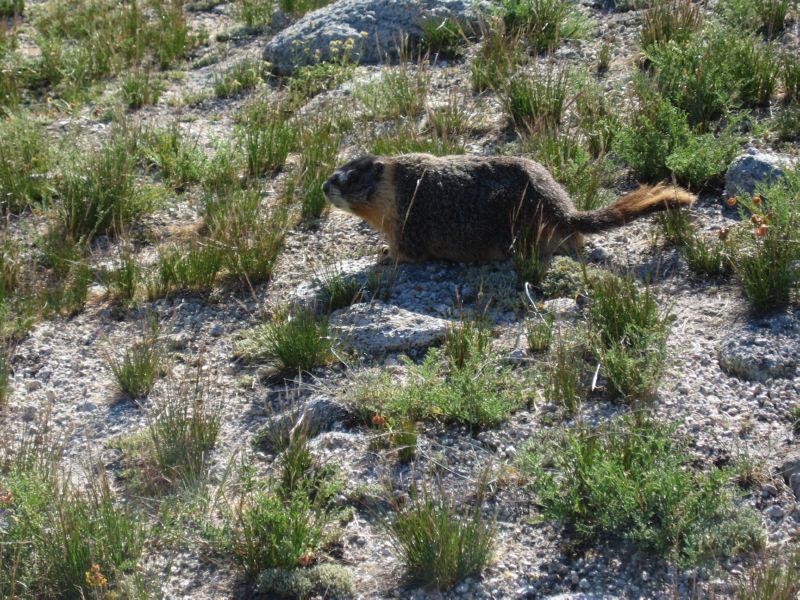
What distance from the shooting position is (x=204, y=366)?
6.50m

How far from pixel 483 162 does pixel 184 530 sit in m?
3.72

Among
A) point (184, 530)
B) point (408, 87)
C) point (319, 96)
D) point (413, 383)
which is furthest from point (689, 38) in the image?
point (184, 530)

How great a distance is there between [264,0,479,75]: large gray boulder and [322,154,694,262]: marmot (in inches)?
140

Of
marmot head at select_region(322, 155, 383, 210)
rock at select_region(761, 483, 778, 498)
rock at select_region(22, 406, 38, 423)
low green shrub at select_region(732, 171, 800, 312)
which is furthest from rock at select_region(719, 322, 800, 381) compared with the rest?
rock at select_region(22, 406, 38, 423)

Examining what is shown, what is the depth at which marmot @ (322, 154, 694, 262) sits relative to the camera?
6.79 m

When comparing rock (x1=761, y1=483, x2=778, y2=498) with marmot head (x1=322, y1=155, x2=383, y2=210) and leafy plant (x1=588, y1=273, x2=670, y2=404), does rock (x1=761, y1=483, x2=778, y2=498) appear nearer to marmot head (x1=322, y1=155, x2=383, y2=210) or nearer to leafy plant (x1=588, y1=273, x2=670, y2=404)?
leafy plant (x1=588, y1=273, x2=670, y2=404)

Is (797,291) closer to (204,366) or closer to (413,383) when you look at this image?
(413,383)

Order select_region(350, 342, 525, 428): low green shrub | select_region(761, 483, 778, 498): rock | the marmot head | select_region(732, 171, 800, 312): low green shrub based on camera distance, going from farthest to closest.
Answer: the marmot head
select_region(732, 171, 800, 312): low green shrub
select_region(350, 342, 525, 428): low green shrub
select_region(761, 483, 778, 498): rock

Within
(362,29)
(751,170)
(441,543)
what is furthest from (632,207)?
(362,29)

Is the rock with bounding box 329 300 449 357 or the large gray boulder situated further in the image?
the large gray boulder

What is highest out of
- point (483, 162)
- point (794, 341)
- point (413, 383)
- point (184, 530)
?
point (483, 162)

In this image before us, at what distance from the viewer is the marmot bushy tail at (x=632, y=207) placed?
6691 millimetres

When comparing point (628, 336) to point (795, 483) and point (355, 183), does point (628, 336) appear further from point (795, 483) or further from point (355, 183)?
point (355, 183)

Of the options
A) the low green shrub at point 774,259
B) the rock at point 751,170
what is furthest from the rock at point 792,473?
the rock at point 751,170
